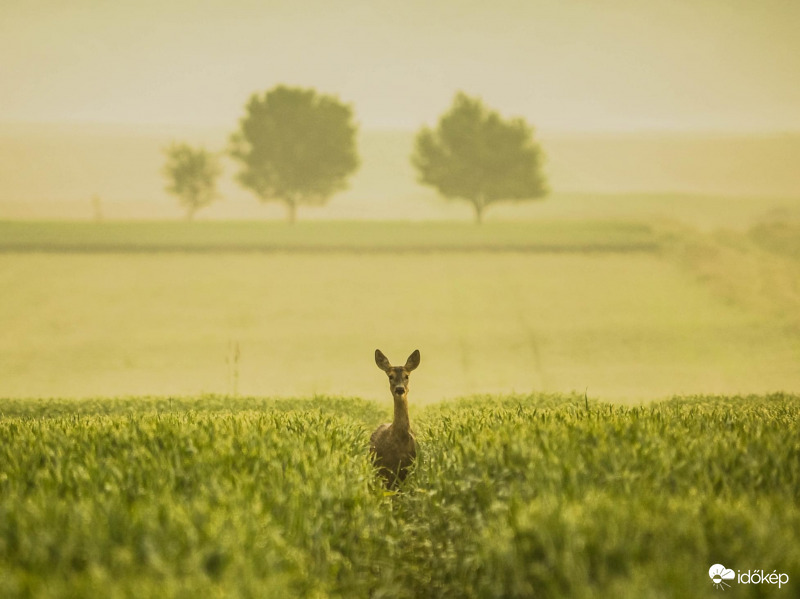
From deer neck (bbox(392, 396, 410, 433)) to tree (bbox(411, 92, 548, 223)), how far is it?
66923 mm

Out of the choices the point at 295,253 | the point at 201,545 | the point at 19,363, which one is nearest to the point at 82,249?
the point at 295,253

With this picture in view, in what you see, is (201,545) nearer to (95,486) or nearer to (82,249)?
(95,486)

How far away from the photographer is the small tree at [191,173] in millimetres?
87750

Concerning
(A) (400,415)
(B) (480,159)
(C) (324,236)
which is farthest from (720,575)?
(B) (480,159)

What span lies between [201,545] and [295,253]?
5086 centimetres

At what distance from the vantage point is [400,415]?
12391 millimetres

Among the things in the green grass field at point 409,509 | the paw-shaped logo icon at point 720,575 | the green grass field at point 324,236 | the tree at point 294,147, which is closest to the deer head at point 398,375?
the green grass field at point 409,509

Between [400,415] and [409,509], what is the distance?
1.82m

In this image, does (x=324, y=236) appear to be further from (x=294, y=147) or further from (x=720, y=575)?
(x=720, y=575)

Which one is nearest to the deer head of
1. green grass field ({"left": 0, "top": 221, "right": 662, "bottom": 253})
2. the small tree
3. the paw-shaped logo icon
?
the paw-shaped logo icon

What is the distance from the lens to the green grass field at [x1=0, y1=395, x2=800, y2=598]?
6.40 meters

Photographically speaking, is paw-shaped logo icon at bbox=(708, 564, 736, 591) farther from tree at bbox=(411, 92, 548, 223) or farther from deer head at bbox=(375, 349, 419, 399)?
tree at bbox=(411, 92, 548, 223)

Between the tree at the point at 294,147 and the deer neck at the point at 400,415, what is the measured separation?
72.2 m

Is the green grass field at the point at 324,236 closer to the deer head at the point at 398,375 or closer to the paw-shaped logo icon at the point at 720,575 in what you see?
the deer head at the point at 398,375
